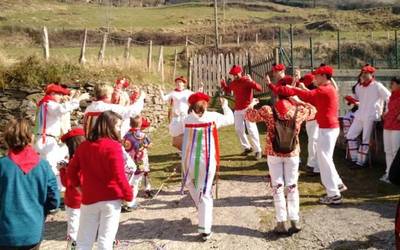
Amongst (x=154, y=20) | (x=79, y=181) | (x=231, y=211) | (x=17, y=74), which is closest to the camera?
(x=79, y=181)

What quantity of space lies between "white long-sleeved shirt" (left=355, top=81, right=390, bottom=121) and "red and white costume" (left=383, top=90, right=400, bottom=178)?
Answer: 2.14 feet

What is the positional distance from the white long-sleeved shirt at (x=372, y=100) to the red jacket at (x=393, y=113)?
0.66 metres

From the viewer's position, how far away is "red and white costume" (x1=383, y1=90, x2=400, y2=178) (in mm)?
8203

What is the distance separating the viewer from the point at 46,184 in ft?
14.3

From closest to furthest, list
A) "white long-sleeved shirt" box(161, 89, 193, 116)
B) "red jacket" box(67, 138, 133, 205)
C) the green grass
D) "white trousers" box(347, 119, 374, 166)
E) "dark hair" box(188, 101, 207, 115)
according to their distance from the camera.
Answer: "red jacket" box(67, 138, 133, 205) → "dark hair" box(188, 101, 207, 115) → the green grass → "white trousers" box(347, 119, 374, 166) → "white long-sleeved shirt" box(161, 89, 193, 116)

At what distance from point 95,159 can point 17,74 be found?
9.77 m

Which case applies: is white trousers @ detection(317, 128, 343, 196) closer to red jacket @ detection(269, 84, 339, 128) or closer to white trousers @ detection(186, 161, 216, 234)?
red jacket @ detection(269, 84, 339, 128)

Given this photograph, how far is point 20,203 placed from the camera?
13.9ft

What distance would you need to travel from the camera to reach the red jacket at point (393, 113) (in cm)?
818

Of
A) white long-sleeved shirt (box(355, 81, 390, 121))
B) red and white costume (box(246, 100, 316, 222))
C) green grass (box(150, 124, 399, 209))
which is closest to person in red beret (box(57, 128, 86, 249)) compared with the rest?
red and white costume (box(246, 100, 316, 222))

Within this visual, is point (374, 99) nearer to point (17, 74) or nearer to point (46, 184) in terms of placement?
point (46, 184)

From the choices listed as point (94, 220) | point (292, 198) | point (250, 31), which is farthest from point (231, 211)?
point (250, 31)

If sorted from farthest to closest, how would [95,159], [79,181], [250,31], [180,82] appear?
1. [250,31]
2. [180,82]
3. [79,181]
4. [95,159]

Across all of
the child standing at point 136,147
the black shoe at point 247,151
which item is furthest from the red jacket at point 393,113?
the child standing at point 136,147
